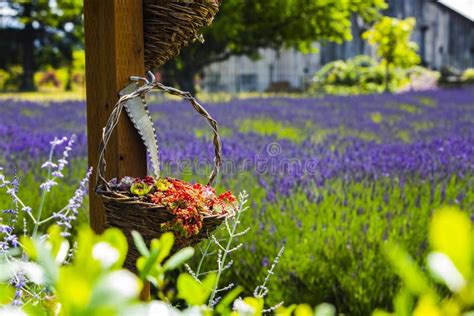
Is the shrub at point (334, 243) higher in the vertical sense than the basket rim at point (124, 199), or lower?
lower

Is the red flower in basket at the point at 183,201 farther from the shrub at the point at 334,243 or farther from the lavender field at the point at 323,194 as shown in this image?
the shrub at the point at 334,243

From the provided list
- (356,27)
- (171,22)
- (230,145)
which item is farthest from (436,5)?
(171,22)

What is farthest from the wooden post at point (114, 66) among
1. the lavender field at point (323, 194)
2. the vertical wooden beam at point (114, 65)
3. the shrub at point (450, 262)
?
the shrub at point (450, 262)

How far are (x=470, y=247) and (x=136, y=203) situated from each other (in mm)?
1240

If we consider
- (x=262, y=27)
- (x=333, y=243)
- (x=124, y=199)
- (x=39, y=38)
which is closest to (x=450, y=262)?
(x=124, y=199)

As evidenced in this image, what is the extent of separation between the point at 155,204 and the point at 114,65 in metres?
0.45

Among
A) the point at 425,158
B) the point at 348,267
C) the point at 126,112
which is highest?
the point at 126,112

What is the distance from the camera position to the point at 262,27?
63.2 ft

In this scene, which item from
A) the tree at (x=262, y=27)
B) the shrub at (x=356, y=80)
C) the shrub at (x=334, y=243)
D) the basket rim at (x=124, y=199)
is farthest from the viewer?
the shrub at (x=356, y=80)

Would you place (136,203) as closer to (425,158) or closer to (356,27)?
(425,158)

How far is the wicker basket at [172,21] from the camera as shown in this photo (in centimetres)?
190

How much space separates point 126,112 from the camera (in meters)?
1.90

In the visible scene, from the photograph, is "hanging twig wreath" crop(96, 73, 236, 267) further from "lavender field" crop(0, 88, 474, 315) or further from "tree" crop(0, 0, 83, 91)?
"tree" crop(0, 0, 83, 91)

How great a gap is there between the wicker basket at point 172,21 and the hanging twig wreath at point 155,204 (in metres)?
0.16
